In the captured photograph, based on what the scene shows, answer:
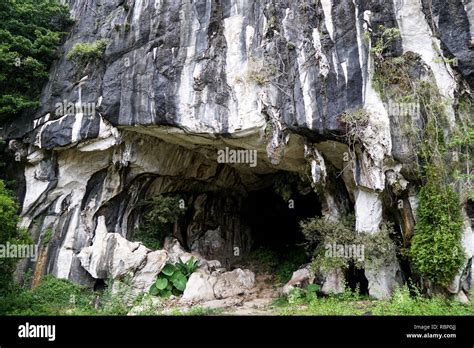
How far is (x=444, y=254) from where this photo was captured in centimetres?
816

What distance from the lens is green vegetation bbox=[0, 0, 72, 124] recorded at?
37.1 ft

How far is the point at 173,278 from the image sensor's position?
11750 mm

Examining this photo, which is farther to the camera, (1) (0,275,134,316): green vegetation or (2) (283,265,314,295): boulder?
(2) (283,265,314,295): boulder

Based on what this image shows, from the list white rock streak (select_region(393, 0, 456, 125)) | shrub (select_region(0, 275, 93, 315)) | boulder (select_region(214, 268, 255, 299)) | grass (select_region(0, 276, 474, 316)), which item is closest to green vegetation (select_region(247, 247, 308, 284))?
boulder (select_region(214, 268, 255, 299))

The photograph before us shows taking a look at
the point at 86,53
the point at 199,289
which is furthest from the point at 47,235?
the point at 86,53

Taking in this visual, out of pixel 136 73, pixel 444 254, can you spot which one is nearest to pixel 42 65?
pixel 136 73

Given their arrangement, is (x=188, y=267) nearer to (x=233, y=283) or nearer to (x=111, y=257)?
(x=233, y=283)

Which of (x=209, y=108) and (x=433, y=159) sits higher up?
(x=209, y=108)

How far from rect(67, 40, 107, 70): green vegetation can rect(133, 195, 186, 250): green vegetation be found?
491 cm

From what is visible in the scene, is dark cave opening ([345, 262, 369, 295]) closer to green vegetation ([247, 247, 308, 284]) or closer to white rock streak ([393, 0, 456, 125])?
green vegetation ([247, 247, 308, 284])

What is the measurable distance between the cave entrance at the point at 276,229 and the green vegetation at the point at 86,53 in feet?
28.2

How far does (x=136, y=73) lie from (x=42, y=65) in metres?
3.26

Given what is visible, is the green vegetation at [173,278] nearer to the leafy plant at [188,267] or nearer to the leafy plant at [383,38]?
the leafy plant at [188,267]

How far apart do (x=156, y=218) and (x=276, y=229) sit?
25.2 feet
